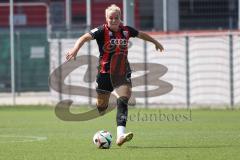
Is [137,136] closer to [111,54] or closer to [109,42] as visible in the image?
[111,54]

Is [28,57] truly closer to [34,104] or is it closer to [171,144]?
[34,104]

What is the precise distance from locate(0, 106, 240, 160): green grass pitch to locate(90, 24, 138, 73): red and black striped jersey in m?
1.33

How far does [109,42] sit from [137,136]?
2387 millimetres

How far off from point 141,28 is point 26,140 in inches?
631

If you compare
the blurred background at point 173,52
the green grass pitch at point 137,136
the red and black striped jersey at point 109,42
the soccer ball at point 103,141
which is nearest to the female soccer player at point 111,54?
the red and black striped jersey at point 109,42

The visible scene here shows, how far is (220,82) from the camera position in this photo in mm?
24906

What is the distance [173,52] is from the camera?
1011 inches

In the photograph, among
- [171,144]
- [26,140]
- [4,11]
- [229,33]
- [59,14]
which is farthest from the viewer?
[4,11]

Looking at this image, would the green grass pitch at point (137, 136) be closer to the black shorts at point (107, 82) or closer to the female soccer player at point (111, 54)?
the female soccer player at point (111, 54)

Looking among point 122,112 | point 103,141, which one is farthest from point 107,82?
point 103,141

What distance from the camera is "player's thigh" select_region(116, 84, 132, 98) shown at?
12.9 m

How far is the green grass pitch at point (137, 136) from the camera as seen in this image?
1138 cm

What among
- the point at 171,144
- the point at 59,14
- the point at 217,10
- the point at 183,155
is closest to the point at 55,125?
the point at 171,144

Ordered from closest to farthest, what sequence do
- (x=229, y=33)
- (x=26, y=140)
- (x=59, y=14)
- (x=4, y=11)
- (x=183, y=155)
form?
(x=183, y=155)
(x=26, y=140)
(x=229, y=33)
(x=59, y=14)
(x=4, y=11)
